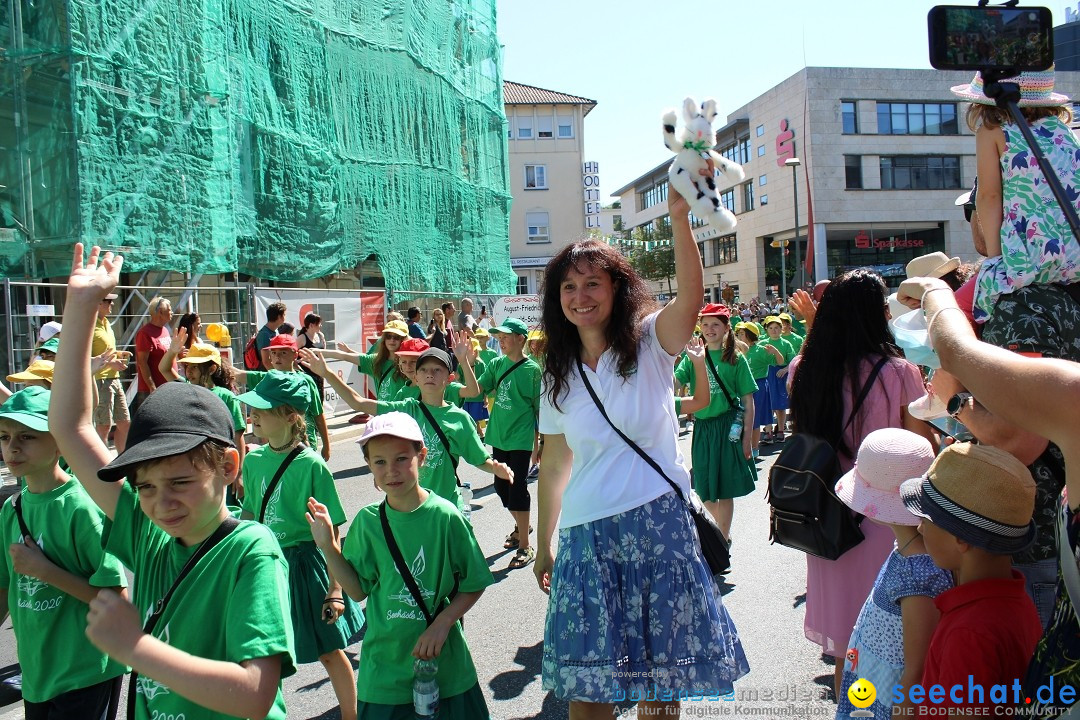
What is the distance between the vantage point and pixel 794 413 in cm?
324

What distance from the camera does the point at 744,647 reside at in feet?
14.2

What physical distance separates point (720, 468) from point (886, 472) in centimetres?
343

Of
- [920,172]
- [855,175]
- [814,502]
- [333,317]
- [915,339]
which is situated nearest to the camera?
[915,339]

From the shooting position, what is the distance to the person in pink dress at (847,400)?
10.1 ft

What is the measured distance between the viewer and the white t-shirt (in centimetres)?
274

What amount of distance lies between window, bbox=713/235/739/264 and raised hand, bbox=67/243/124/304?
187ft

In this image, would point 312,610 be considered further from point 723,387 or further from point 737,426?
point 723,387

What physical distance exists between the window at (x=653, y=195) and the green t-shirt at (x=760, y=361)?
63338mm

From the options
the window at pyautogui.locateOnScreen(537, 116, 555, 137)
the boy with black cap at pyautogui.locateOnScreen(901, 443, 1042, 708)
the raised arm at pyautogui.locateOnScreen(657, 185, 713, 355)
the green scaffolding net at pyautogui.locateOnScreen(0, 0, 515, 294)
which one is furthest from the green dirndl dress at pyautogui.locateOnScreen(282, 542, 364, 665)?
the window at pyautogui.locateOnScreen(537, 116, 555, 137)

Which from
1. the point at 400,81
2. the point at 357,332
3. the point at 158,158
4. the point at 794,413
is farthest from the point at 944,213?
the point at 794,413

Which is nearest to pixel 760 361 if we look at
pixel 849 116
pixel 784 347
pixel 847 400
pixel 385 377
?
pixel 784 347

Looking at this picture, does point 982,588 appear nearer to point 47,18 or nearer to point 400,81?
point 47,18

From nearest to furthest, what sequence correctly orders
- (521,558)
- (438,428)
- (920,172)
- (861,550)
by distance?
(861,550) → (438,428) → (521,558) → (920,172)

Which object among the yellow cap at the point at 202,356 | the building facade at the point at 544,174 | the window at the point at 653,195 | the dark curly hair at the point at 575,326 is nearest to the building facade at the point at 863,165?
the building facade at the point at 544,174
